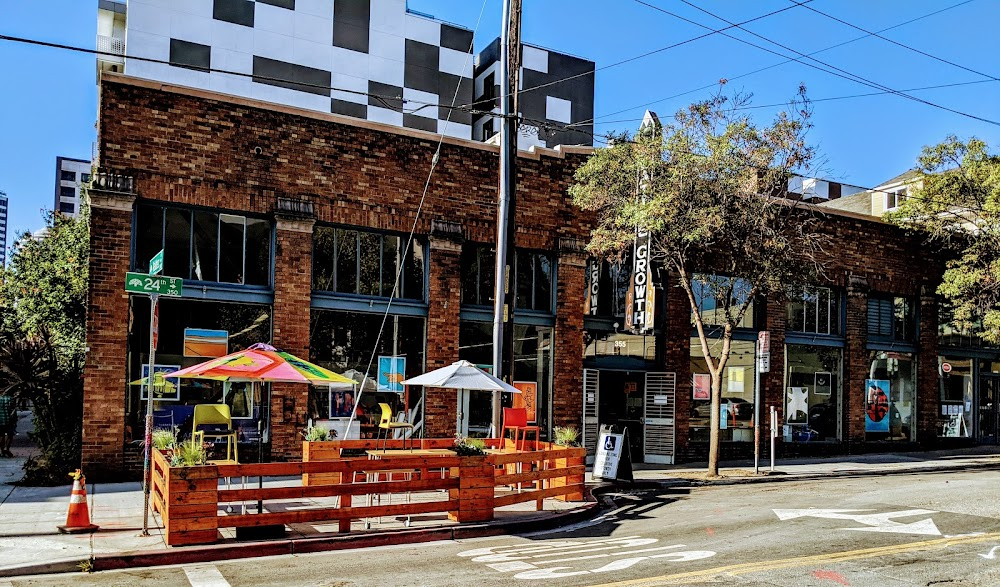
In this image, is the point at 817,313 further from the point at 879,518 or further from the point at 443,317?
the point at 879,518

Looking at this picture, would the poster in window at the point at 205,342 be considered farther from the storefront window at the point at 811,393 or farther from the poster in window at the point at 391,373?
the storefront window at the point at 811,393

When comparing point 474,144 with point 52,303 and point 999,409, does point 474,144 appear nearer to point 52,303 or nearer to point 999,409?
point 52,303

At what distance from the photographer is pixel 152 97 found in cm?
1580

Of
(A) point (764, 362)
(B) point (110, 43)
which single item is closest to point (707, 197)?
(A) point (764, 362)

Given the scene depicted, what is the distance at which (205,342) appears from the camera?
15.9 meters

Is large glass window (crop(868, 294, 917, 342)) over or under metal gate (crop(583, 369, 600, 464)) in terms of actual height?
over

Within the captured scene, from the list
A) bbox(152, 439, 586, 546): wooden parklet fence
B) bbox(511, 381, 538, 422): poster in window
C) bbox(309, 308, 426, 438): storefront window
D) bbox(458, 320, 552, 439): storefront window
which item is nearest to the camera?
bbox(152, 439, 586, 546): wooden parklet fence

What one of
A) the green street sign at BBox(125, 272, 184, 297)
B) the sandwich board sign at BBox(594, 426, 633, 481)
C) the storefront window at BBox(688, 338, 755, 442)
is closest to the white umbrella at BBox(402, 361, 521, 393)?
the sandwich board sign at BBox(594, 426, 633, 481)

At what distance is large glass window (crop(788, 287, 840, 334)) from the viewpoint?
77.0 ft

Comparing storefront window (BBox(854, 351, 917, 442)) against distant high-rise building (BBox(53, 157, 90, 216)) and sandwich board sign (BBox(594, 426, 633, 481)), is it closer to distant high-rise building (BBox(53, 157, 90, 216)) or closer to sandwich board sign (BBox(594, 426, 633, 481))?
sandwich board sign (BBox(594, 426, 633, 481))

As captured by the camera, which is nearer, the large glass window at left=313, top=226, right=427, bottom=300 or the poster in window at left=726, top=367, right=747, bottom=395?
the large glass window at left=313, top=226, right=427, bottom=300

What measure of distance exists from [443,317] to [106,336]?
6474 mm

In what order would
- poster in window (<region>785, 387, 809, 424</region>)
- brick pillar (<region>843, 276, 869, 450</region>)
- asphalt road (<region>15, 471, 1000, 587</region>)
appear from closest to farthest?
asphalt road (<region>15, 471, 1000, 587</region>)
poster in window (<region>785, 387, 809, 424</region>)
brick pillar (<region>843, 276, 869, 450</region>)

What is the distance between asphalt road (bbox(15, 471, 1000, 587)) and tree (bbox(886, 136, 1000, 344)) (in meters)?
11.2
